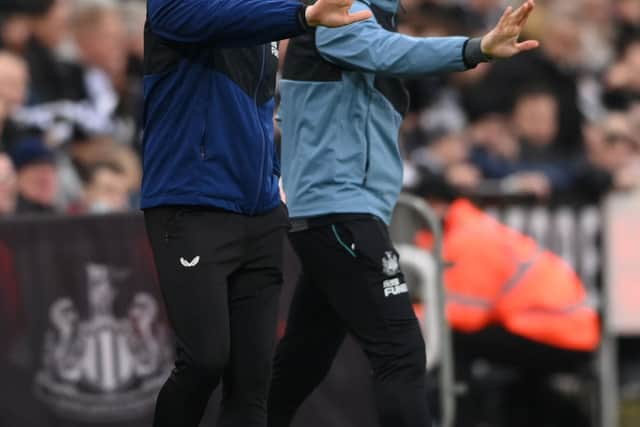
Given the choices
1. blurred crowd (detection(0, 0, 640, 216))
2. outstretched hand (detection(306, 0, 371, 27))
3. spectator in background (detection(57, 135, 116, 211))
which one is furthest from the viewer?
spectator in background (detection(57, 135, 116, 211))

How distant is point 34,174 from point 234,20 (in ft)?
11.7

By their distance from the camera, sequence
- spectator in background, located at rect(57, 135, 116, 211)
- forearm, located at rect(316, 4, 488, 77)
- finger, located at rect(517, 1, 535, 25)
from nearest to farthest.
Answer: finger, located at rect(517, 1, 535, 25) → forearm, located at rect(316, 4, 488, 77) → spectator in background, located at rect(57, 135, 116, 211)

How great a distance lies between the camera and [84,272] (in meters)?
6.96

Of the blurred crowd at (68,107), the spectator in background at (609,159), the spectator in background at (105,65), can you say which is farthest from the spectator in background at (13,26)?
the spectator in background at (609,159)

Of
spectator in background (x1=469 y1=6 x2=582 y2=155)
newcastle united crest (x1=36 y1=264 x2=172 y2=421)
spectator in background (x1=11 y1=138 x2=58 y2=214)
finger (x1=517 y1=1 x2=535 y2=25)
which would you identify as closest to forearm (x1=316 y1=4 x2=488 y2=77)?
finger (x1=517 y1=1 x2=535 y2=25)

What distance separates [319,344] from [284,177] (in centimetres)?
65

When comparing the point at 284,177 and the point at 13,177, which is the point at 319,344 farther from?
the point at 13,177

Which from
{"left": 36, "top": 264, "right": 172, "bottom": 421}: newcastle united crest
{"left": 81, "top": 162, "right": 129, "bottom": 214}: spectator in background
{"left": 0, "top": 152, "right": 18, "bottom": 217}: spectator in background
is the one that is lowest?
{"left": 36, "top": 264, "right": 172, "bottom": 421}: newcastle united crest

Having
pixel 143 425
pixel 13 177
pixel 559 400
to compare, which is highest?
pixel 13 177

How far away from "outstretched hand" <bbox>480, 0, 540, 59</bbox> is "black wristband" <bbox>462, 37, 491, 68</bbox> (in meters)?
0.03

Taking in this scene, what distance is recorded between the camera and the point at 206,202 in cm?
471

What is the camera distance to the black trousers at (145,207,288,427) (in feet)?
15.5

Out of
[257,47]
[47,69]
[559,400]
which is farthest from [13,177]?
[559,400]

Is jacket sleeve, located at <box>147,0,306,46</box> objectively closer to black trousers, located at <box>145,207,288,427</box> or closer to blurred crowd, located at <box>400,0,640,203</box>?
black trousers, located at <box>145,207,288,427</box>
